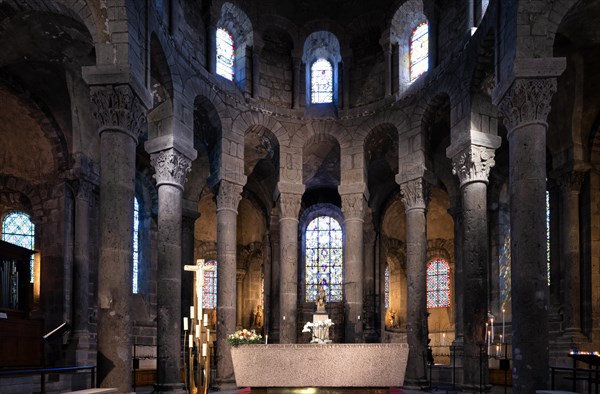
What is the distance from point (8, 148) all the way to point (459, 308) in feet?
53.5

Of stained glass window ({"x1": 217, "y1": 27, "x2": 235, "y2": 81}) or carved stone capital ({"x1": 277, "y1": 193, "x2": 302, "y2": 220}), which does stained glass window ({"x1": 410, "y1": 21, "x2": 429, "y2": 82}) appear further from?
stained glass window ({"x1": 217, "y1": 27, "x2": 235, "y2": 81})

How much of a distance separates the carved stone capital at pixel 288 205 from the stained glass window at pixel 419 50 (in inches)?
229

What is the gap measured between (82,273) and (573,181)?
15095 millimetres

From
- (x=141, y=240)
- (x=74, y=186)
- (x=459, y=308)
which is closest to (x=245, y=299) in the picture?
(x=141, y=240)

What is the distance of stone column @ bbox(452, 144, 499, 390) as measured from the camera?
18.5 metres

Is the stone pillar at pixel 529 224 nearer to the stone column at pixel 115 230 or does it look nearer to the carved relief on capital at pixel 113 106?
the stone column at pixel 115 230

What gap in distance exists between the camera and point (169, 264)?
19.1m

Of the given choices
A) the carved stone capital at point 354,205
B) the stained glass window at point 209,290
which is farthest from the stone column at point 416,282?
the stained glass window at point 209,290

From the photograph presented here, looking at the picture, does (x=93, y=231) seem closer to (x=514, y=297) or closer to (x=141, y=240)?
(x=141, y=240)

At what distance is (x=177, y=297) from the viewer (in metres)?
19.1

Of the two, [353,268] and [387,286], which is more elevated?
[353,268]

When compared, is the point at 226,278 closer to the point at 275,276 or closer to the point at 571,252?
the point at 275,276

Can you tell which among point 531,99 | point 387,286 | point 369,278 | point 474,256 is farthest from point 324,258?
point 531,99

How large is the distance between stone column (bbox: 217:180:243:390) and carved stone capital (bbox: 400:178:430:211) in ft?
17.8
